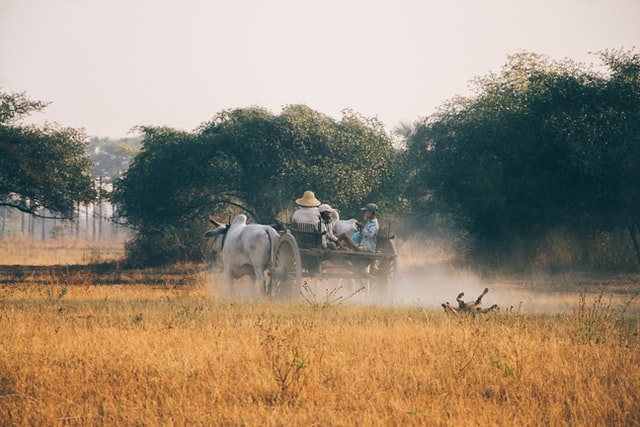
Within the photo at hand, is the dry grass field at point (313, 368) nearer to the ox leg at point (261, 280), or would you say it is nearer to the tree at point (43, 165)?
the ox leg at point (261, 280)

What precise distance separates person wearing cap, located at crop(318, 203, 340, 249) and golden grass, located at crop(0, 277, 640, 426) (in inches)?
119

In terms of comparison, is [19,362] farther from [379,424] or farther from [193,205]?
[193,205]

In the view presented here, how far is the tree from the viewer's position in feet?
85.2

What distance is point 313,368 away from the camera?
6.79 metres

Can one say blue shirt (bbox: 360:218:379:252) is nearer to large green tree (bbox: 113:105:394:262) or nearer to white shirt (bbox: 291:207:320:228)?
white shirt (bbox: 291:207:320:228)

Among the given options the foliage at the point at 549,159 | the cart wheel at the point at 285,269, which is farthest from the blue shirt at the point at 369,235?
the foliage at the point at 549,159

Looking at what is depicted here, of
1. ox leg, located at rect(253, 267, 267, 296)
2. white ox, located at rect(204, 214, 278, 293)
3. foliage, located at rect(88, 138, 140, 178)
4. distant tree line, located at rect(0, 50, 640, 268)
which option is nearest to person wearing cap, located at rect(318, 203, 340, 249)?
white ox, located at rect(204, 214, 278, 293)

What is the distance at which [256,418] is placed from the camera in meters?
5.39

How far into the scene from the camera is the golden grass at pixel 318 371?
219 inches

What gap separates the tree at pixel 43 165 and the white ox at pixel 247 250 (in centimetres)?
1324

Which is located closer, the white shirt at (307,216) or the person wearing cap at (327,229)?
the person wearing cap at (327,229)

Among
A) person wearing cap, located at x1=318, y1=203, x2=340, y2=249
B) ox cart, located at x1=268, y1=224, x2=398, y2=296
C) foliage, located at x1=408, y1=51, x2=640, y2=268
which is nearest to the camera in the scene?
ox cart, located at x1=268, y1=224, x2=398, y2=296

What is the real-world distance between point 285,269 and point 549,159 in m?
12.3

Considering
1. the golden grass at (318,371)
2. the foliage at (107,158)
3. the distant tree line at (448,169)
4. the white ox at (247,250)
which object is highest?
→ the foliage at (107,158)
